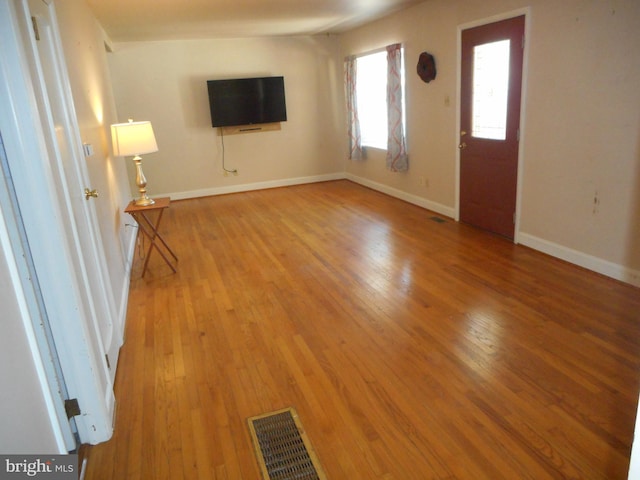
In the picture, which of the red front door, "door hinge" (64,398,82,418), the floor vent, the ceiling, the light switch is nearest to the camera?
the floor vent

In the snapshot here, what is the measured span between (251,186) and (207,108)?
4.64ft

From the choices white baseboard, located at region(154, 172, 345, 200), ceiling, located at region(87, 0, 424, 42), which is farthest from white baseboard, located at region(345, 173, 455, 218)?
ceiling, located at region(87, 0, 424, 42)

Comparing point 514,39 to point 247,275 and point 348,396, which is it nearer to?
point 247,275

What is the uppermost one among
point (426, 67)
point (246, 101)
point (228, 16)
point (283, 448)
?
point (228, 16)

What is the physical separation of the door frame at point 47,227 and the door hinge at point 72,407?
0.02m

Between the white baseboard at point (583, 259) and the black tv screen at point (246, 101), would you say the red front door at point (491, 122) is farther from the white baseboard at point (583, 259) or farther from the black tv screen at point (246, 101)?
the black tv screen at point (246, 101)

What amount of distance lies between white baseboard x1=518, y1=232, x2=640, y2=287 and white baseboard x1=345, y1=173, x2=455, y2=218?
1.25m

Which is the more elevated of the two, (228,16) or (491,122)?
(228,16)

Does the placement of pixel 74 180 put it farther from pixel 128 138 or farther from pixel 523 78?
pixel 523 78

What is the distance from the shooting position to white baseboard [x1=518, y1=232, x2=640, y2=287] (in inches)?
131

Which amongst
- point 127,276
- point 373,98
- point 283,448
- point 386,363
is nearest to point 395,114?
point 373,98

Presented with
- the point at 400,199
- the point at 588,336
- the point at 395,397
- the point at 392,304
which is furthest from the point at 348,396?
the point at 400,199

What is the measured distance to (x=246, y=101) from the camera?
7.11 meters

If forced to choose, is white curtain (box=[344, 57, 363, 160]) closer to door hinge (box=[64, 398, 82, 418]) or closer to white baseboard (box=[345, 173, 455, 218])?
white baseboard (box=[345, 173, 455, 218])
